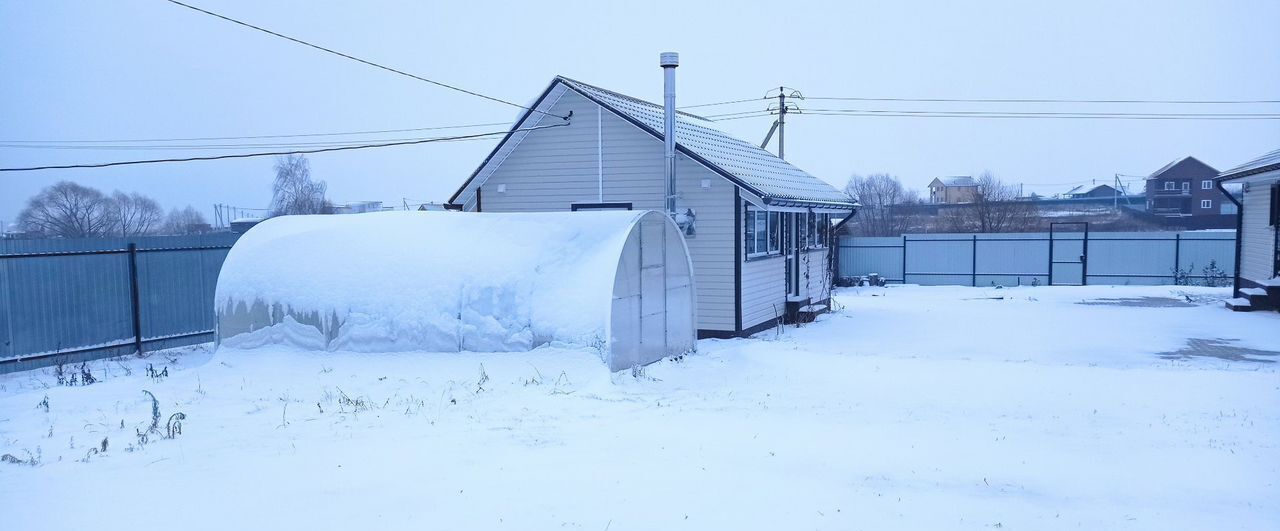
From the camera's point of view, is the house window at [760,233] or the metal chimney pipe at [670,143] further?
the house window at [760,233]

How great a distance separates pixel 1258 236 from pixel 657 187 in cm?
1528

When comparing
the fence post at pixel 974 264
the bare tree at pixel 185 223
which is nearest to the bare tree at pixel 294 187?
the bare tree at pixel 185 223

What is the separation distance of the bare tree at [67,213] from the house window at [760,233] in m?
25.3

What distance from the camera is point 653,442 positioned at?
7.36 m

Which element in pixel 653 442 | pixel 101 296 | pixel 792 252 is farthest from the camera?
pixel 792 252

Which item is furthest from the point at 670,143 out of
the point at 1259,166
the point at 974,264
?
the point at 974,264

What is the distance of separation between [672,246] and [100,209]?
2989cm

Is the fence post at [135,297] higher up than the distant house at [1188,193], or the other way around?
the distant house at [1188,193]

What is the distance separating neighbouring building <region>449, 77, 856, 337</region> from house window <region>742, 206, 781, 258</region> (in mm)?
21

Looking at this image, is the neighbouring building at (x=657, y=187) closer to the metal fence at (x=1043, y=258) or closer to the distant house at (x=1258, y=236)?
the distant house at (x=1258, y=236)

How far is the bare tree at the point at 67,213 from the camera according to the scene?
28.2 metres

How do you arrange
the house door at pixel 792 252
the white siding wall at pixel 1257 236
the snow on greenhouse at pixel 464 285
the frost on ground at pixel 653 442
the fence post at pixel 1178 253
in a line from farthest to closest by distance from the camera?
the fence post at pixel 1178 253 → the white siding wall at pixel 1257 236 → the house door at pixel 792 252 → the snow on greenhouse at pixel 464 285 → the frost on ground at pixel 653 442

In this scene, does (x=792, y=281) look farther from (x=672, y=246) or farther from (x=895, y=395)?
(x=895, y=395)

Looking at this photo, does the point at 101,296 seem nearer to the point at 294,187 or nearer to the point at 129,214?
the point at 129,214
